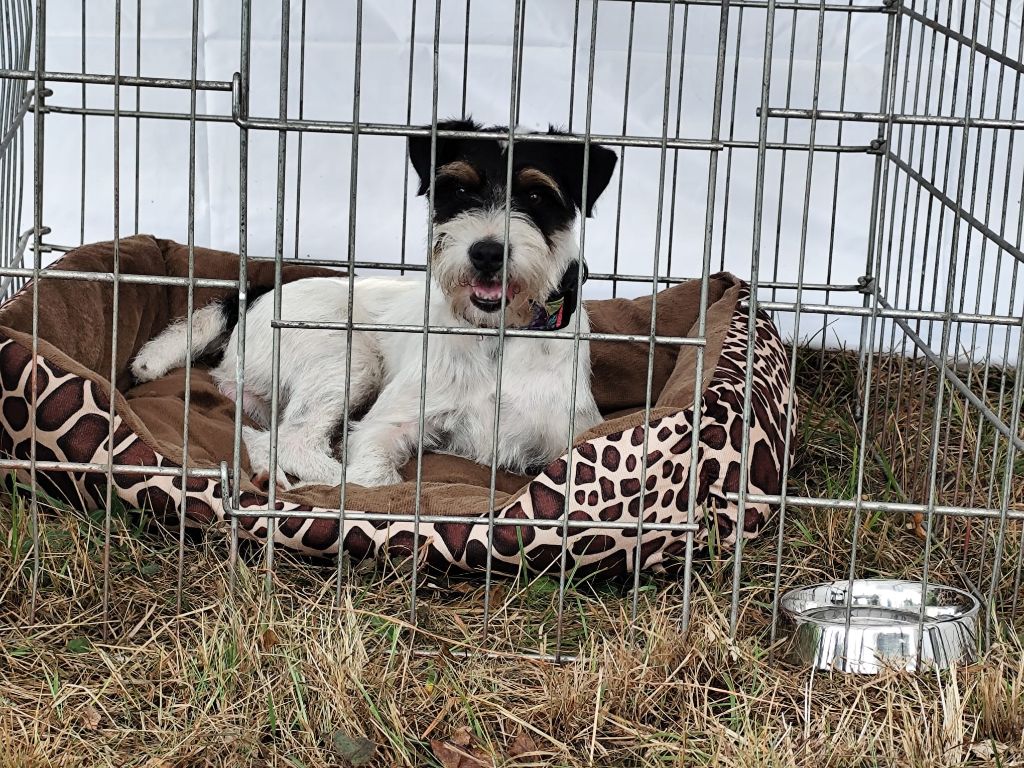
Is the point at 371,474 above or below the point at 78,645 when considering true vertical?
above

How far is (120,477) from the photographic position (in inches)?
125

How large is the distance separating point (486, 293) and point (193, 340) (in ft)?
4.30

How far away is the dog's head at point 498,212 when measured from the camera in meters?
3.40

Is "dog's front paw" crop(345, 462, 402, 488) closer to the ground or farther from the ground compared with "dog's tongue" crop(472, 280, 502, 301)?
closer to the ground

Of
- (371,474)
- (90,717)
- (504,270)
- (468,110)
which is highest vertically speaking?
(468,110)

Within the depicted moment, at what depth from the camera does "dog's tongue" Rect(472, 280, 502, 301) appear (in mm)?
3471

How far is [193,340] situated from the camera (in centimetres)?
435

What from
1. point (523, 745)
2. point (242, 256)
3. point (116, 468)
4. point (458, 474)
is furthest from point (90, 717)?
point (458, 474)

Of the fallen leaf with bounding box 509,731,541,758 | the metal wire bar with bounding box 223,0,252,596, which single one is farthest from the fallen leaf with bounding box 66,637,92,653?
the fallen leaf with bounding box 509,731,541,758

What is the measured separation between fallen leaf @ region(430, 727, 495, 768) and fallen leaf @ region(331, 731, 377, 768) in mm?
121

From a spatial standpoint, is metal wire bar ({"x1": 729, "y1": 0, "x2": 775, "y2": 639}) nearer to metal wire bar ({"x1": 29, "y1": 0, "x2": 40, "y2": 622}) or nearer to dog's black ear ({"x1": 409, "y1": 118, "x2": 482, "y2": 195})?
dog's black ear ({"x1": 409, "y1": 118, "x2": 482, "y2": 195})

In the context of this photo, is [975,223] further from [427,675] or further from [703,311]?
[427,675]

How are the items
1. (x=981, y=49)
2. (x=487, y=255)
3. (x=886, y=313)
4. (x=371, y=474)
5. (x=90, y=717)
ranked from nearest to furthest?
(x=90, y=717) → (x=886, y=313) → (x=981, y=49) → (x=487, y=255) → (x=371, y=474)

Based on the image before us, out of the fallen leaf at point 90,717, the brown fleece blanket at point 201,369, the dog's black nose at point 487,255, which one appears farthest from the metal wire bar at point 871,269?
the fallen leaf at point 90,717
